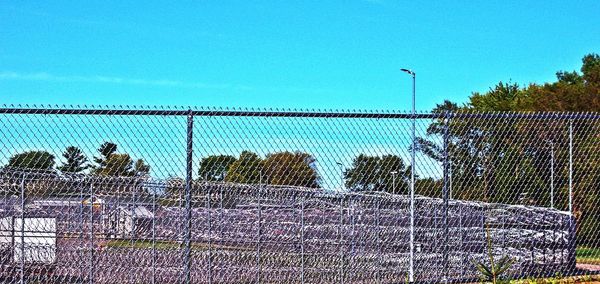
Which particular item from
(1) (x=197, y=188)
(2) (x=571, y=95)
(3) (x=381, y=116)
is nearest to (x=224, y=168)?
(3) (x=381, y=116)

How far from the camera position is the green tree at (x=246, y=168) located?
9.34 meters

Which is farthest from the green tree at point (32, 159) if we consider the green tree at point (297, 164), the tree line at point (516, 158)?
the tree line at point (516, 158)

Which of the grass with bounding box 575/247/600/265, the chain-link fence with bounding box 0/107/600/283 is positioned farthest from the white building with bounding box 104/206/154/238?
the grass with bounding box 575/247/600/265

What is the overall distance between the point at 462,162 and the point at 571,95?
1234 inches

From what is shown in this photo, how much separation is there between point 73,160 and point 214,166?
1561 millimetres

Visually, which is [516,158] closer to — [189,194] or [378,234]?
[378,234]

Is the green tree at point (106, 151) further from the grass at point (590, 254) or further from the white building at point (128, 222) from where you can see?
the grass at point (590, 254)

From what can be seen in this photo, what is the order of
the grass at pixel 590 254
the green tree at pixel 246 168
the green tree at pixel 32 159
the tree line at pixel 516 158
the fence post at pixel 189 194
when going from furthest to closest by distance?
the grass at pixel 590 254, the tree line at pixel 516 158, the green tree at pixel 246 168, the green tree at pixel 32 159, the fence post at pixel 189 194

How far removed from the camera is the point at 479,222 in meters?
13.9

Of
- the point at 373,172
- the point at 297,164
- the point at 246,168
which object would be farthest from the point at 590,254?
the point at 246,168

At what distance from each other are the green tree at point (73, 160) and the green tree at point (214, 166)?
124 centimetres

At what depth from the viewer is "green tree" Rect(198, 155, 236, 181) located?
8.89 meters

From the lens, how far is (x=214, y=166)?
9062 millimetres

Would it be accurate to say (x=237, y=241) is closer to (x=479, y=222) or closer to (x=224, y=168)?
(x=224, y=168)
